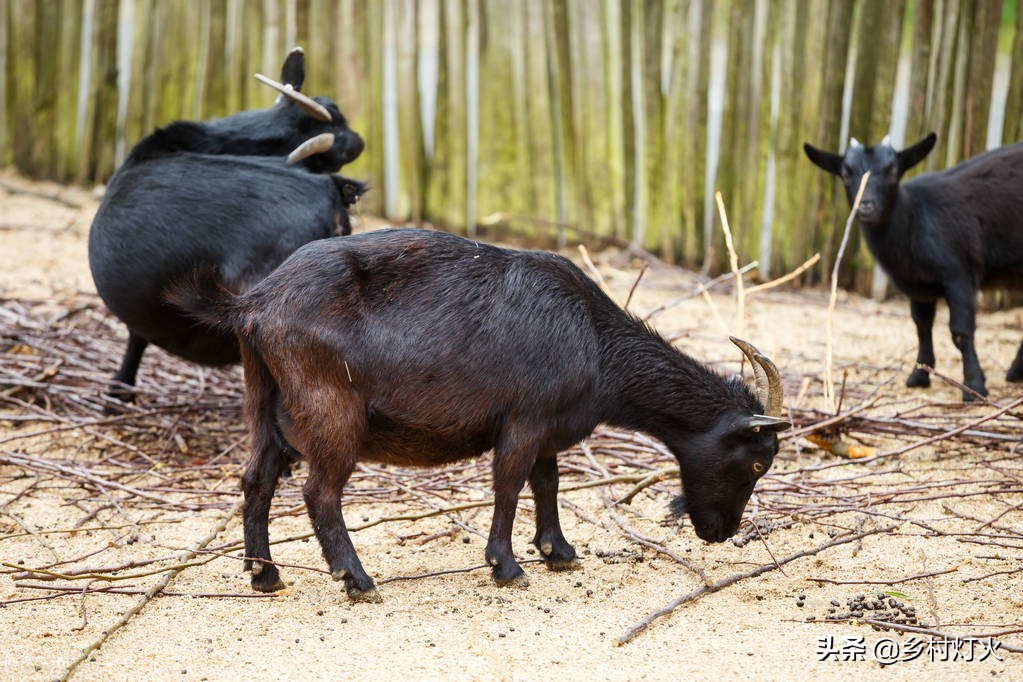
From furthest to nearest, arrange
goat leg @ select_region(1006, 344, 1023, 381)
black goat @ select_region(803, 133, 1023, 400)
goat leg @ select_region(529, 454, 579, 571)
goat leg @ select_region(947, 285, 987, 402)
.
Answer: black goat @ select_region(803, 133, 1023, 400), goat leg @ select_region(1006, 344, 1023, 381), goat leg @ select_region(947, 285, 987, 402), goat leg @ select_region(529, 454, 579, 571)

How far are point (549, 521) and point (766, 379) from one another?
3.33ft

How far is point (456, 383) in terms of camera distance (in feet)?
14.4

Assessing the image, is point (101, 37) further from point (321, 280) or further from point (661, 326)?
point (321, 280)

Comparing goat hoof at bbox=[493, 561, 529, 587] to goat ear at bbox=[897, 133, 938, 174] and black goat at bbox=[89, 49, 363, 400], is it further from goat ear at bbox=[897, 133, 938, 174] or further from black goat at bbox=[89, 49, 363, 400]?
goat ear at bbox=[897, 133, 938, 174]

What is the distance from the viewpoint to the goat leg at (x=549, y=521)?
4.72 meters

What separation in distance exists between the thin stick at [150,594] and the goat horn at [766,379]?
7.11ft

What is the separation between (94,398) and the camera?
6660 mm

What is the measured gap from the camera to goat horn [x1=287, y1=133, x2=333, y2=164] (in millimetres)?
6125

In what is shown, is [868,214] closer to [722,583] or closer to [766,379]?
[766,379]

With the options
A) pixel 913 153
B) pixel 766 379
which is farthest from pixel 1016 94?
pixel 766 379

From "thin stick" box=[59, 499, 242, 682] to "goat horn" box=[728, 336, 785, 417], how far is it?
2169 millimetres

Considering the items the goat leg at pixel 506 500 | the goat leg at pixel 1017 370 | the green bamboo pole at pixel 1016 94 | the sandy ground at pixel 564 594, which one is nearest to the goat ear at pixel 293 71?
the sandy ground at pixel 564 594

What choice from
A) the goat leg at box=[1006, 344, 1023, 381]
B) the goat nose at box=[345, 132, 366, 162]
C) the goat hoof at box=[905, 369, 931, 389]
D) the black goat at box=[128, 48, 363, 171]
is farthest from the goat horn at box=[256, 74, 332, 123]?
the goat leg at box=[1006, 344, 1023, 381]

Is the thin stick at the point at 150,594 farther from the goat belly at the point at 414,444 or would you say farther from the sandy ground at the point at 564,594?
the goat belly at the point at 414,444
